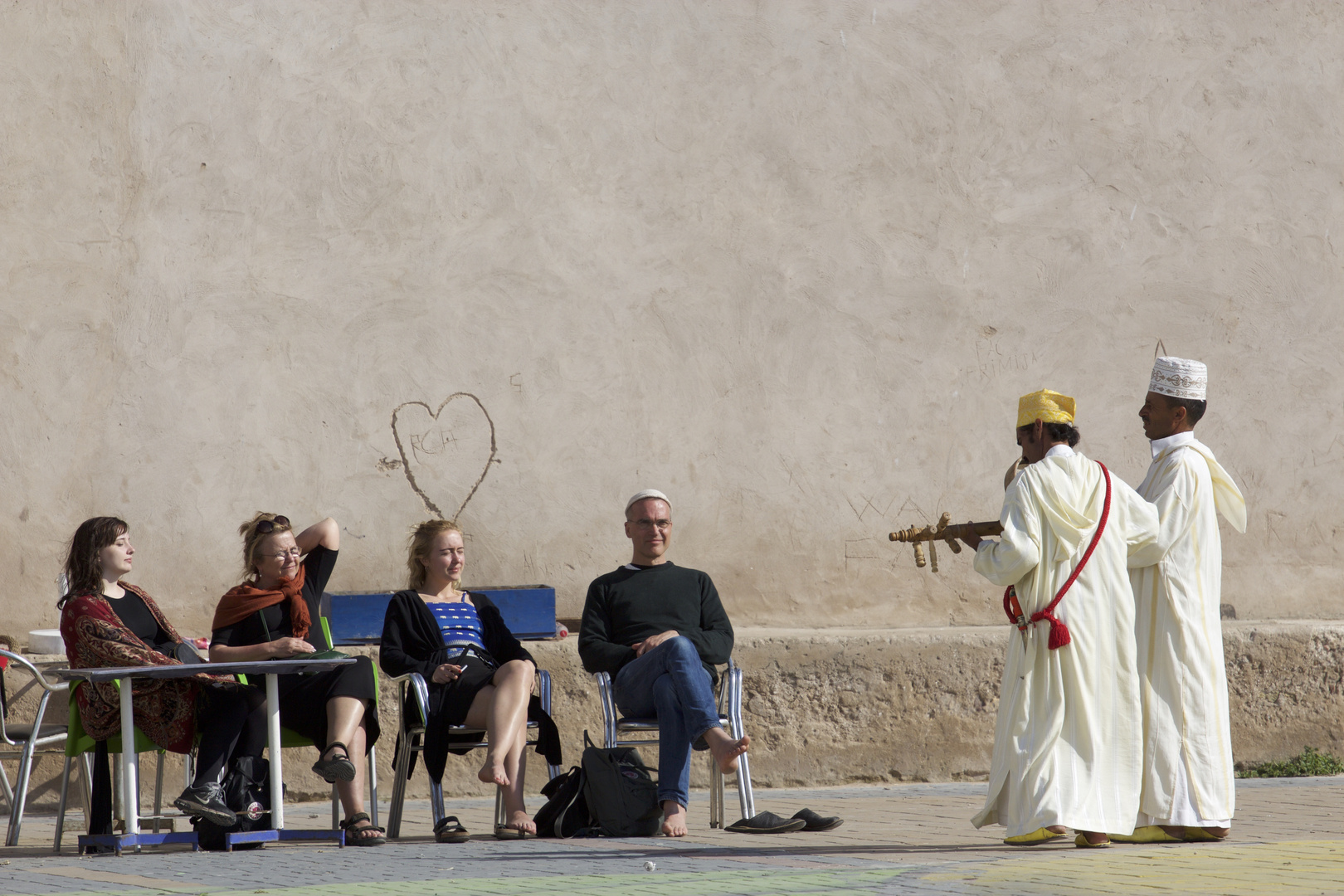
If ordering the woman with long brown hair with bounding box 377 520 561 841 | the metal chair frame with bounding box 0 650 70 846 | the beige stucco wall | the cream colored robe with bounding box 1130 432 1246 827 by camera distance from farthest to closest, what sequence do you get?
the beige stucco wall
the metal chair frame with bounding box 0 650 70 846
the woman with long brown hair with bounding box 377 520 561 841
the cream colored robe with bounding box 1130 432 1246 827

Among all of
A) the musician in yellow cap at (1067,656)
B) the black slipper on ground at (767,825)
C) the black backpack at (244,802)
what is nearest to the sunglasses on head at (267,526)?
the black backpack at (244,802)

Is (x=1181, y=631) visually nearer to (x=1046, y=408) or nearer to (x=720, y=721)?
(x=1046, y=408)

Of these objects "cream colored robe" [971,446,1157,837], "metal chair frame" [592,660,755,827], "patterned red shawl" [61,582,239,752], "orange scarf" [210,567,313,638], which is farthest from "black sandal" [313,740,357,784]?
"cream colored robe" [971,446,1157,837]

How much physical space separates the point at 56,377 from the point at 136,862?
9.96 ft

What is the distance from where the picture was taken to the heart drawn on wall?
7523mm

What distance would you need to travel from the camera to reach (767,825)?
557 centimetres

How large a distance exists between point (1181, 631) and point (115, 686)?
3.62 m

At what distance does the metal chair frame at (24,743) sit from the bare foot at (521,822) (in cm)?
165

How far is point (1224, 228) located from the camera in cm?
→ 830

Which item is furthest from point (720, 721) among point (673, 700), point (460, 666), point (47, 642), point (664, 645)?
point (47, 642)

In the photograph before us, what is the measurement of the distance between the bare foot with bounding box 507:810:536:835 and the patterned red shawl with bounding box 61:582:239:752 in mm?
1085

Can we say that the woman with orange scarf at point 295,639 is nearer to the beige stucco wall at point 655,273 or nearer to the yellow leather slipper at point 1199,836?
the beige stucco wall at point 655,273

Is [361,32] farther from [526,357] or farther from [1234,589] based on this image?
[1234,589]

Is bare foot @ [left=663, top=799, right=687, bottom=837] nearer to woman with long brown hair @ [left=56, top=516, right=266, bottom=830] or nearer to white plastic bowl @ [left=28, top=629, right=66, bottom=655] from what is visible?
woman with long brown hair @ [left=56, top=516, right=266, bottom=830]
